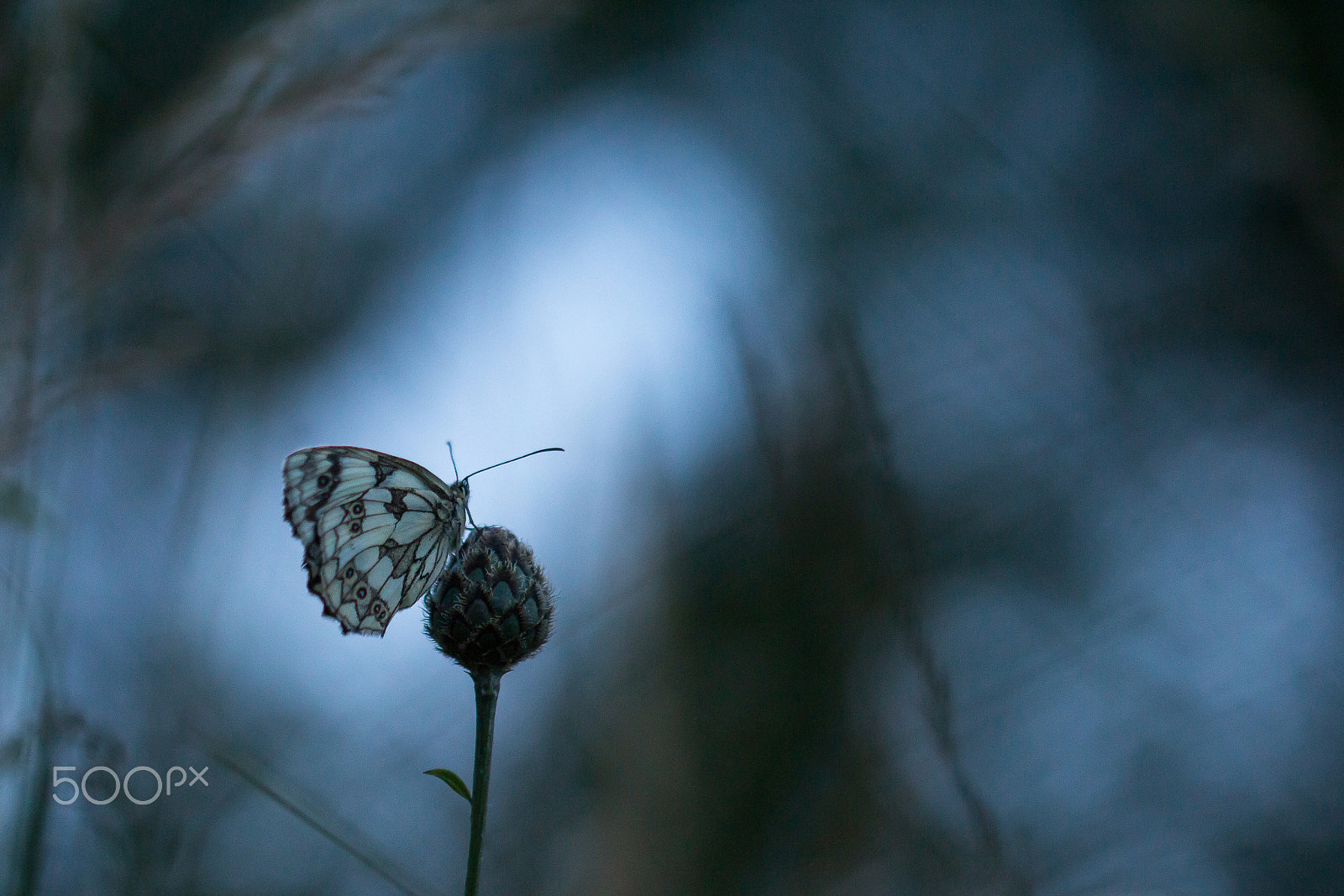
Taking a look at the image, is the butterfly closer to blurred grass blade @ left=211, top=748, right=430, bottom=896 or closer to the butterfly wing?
the butterfly wing

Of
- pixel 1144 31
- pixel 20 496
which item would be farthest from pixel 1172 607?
pixel 1144 31

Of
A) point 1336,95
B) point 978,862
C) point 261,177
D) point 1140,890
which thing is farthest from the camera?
point 1336,95

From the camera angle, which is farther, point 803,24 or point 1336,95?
point 803,24

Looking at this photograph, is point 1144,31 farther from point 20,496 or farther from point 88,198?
point 20,496
